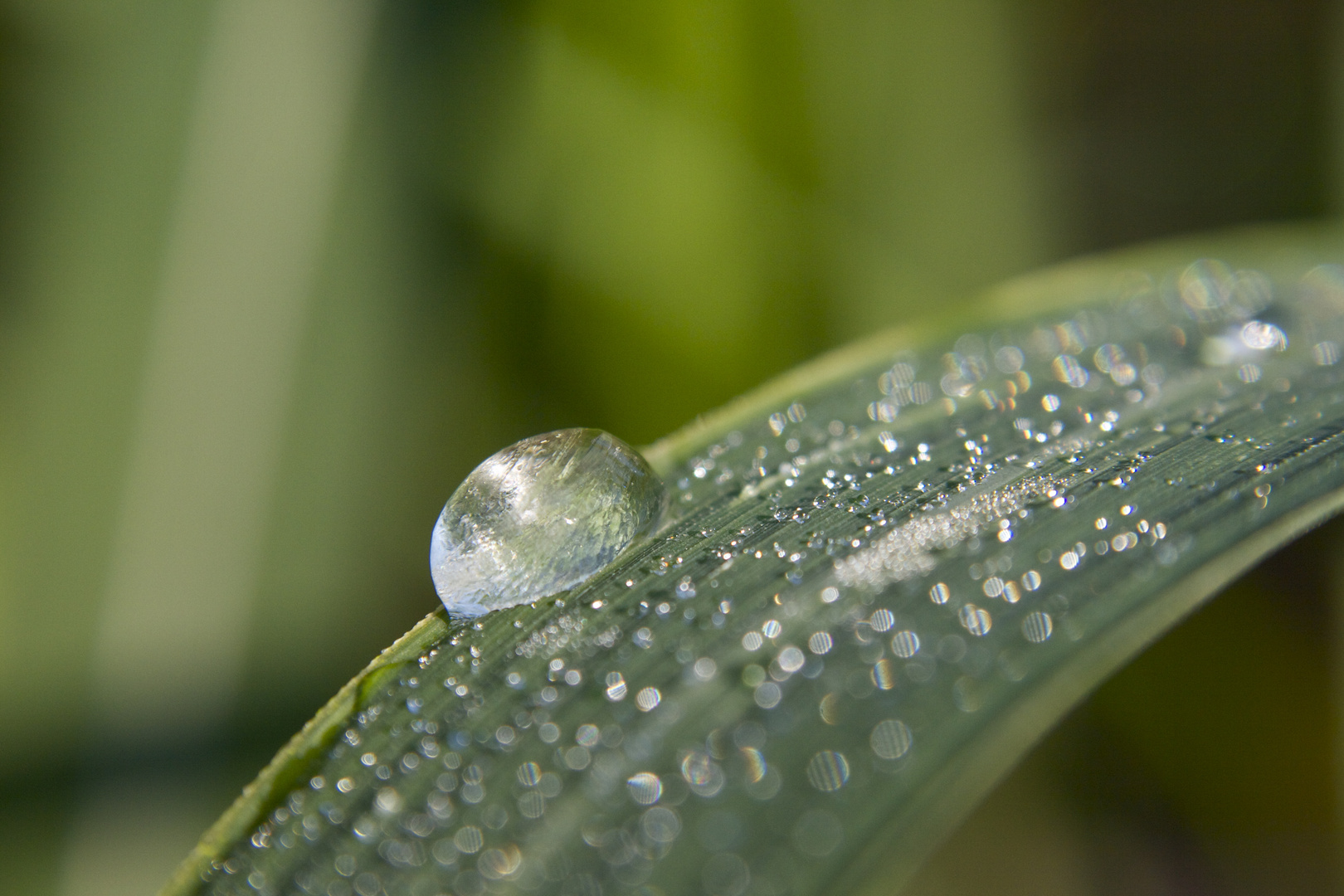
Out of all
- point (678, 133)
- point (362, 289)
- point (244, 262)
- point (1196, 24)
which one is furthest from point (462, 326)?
point (1196, 24)

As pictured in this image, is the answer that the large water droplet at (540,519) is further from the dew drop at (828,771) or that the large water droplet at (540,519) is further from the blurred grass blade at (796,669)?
the dew drop at (828,771)

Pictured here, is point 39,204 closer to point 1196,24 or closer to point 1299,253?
point 1299,253

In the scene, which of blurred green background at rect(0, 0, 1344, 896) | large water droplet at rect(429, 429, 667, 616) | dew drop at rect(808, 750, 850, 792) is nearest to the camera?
dew drop at rect(808, 750, 850, 792)

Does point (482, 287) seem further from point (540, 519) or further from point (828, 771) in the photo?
point (828, 771)

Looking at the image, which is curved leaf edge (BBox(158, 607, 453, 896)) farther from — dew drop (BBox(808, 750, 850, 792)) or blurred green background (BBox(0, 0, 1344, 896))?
blurred green background (BBox(0, 0, 1344, 896))

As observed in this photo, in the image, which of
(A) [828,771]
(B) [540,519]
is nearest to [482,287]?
(B) [540,519]

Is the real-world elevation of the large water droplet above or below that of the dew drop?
above

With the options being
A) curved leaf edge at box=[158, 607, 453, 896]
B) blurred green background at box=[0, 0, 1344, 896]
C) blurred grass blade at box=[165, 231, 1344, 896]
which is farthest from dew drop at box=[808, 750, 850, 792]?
blurred green background at box=[0, 0, 1344, 896]
